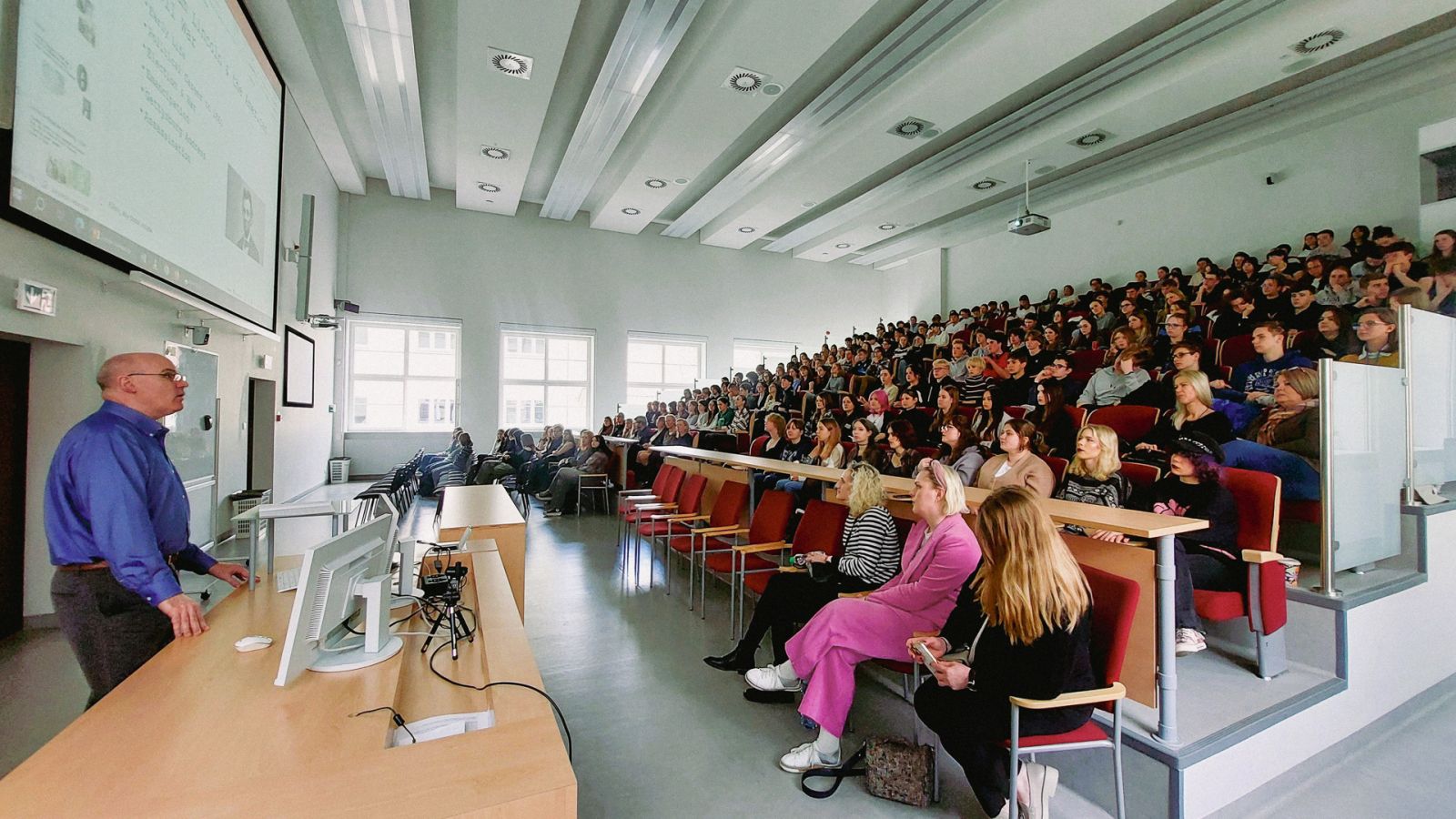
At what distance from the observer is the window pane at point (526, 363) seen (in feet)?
35.2

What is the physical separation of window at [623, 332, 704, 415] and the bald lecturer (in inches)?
382

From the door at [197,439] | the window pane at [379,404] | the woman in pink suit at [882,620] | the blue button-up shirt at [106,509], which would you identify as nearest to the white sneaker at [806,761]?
the woman in pink suit at [882,620]

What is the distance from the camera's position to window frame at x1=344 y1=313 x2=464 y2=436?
973 centimetres

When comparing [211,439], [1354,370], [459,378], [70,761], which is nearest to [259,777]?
[70,761]

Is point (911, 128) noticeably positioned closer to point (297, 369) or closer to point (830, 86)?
point (830, 86)

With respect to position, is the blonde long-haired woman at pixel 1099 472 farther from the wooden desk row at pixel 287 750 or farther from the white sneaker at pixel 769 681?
the wooden desk row at pixel 287 750

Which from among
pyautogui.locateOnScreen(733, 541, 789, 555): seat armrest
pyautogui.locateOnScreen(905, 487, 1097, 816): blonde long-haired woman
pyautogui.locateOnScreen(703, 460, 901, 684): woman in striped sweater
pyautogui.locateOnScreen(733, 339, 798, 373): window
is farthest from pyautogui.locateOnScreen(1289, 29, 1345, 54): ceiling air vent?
pyautogui.locateOnScreen(733, 339, 798, 373): window

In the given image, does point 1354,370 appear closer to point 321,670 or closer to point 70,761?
point 321,670

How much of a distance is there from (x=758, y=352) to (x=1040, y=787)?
11.4 metres

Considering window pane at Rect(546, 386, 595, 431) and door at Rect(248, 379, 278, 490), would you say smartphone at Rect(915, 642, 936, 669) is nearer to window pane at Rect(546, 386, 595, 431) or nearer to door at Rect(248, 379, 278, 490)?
door at Rect(248, 379, 278, 490)

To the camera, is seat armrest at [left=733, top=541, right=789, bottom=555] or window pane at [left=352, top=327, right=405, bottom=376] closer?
seat armrest at [left=733, top=541, right=789, bottom=555]

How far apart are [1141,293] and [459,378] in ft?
32.9

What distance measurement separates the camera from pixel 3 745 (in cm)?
226

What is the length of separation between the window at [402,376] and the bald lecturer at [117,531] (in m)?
9.01
